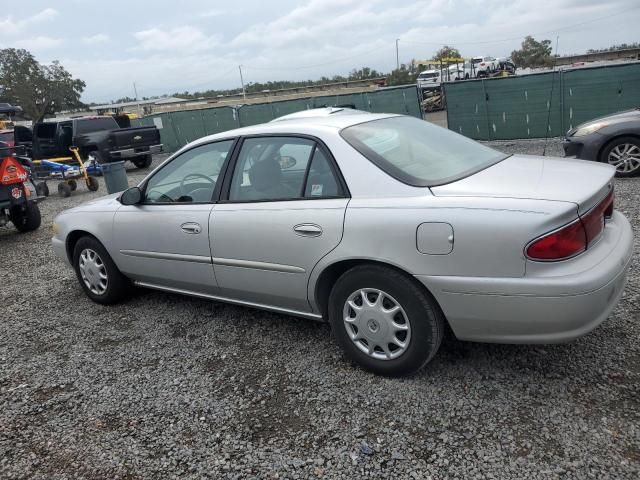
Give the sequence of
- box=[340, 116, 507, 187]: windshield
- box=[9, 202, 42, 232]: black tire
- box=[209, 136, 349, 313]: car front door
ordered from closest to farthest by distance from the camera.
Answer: box=[340, 116, 507, 187]: windshield < box=[209, 136, 349, 313]: car front door < box=[9, 202, 42, 232]: black tire

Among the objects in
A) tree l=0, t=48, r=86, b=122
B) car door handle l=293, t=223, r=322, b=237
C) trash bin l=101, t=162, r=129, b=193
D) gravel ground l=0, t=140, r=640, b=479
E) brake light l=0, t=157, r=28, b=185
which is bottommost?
gravel ground l=0, t=140, r=640, b=479

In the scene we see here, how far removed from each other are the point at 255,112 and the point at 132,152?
4572mm

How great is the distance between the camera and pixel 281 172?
3289 millimetres

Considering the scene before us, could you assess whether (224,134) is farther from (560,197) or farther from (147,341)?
(560,197)

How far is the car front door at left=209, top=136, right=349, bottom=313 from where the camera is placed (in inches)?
116

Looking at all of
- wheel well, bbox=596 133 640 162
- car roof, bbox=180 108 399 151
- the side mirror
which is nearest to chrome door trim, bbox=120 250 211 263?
the side mirror

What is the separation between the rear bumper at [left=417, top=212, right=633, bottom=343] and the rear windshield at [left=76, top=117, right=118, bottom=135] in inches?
593

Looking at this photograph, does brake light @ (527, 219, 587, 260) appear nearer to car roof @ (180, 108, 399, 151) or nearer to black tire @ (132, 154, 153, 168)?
car roof @ (180, 108, 399, 151)

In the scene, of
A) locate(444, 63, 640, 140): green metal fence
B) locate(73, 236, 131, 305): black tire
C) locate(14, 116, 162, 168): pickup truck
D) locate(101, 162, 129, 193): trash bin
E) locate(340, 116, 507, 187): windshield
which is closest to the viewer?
locate(340, 116, 507, 187): windshield

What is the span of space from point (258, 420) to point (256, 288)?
3.06ft

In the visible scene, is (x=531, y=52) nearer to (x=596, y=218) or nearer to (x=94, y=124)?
(x=94, y=124)

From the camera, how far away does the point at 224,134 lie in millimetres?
3664

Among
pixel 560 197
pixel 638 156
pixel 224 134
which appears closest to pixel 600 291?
pixel 560 197

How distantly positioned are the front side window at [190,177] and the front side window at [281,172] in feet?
0.71
